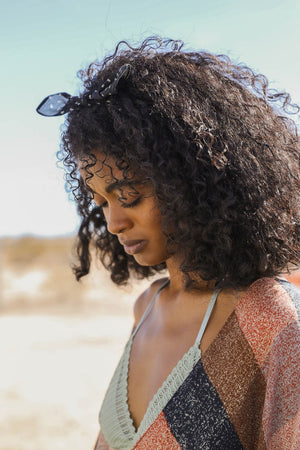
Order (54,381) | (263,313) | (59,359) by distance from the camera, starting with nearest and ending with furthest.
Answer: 1. (263,313)
2. (54,381)
3. (59,359)

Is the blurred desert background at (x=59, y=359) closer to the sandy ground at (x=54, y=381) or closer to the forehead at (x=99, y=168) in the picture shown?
the sandy ground at (x=54, y=381)

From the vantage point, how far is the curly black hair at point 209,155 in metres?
Answer: 1.49

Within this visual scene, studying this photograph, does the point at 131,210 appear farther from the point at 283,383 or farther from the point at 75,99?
the point at 283,383

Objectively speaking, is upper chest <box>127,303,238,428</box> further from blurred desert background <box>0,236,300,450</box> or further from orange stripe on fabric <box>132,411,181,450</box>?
blurred desert background <box>0,236,300,450</box>

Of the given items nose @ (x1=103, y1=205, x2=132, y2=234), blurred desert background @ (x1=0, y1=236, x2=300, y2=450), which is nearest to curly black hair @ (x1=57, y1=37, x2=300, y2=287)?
nose @ (x1=103, y1=205, x2=132, y2=234)

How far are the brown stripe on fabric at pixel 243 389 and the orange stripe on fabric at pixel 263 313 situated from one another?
27mm

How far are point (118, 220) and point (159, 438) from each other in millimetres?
631

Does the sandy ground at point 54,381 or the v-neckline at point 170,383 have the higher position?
the v-neckline at point 170,383

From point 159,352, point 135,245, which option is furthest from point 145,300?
point 135,245

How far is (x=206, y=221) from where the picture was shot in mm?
1530

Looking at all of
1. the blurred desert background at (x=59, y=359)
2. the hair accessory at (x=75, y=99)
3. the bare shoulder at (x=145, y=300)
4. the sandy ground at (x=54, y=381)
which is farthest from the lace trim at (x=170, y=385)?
the sandy ground at (x=54, y=381)

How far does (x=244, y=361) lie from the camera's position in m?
1.44

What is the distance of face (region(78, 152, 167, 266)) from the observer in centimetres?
162

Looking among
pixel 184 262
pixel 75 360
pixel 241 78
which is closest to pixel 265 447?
pixel 184 262
